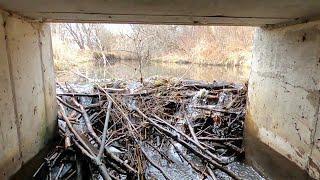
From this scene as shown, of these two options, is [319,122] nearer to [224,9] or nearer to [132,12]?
[224,9]

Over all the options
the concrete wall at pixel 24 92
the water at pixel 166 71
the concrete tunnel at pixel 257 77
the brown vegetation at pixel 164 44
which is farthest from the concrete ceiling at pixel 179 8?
the brown vegetation at pixel 164 44

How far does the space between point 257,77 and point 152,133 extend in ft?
6.21

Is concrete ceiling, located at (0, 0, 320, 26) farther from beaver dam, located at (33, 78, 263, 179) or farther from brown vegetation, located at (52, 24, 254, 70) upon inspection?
brown vegetation, located at (52, 24, 254, 70)

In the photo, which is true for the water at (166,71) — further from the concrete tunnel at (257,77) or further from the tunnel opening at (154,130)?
the concrete tunnel at (257,77)

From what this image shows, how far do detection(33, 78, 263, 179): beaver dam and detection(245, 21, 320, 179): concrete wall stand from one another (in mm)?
575

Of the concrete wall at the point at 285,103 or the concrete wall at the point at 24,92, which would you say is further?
the concrete wall at the point at 285,103

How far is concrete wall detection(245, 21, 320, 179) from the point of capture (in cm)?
293

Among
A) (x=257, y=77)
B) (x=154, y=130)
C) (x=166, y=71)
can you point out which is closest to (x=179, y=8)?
(x=257, y=77)

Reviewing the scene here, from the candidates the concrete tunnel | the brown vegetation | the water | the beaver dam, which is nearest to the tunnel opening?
the beaver dam

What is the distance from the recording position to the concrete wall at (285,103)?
9.61 feet

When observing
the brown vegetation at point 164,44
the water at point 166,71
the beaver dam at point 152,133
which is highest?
the brown vegetation at point 164,44

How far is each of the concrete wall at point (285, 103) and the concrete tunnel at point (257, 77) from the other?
0.03 feet

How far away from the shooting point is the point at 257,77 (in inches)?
→ 169

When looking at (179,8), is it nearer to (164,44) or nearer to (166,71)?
(166,71)
